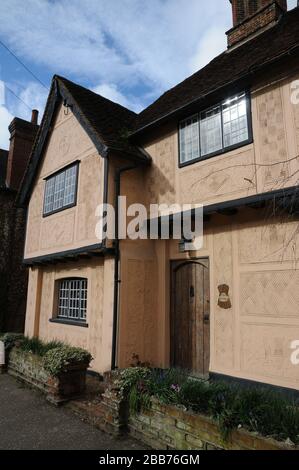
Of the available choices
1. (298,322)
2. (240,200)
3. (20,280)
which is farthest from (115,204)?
(20,280)

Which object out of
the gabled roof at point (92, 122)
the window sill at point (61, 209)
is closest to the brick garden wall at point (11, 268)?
the gabled roof at point (92, 122)

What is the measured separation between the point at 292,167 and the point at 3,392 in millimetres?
7431

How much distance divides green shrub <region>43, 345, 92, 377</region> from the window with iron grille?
246cm

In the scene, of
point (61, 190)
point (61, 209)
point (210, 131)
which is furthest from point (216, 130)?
point (61, 190)

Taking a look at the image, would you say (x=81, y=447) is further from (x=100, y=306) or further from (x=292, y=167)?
(x=292, y=167)

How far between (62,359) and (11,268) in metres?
9.28

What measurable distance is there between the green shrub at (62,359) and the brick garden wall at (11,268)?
839 centimetres

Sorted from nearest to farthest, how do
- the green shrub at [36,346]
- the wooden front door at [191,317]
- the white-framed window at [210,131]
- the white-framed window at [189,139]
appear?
the white-framed window at [210,131], the wooden front door at [191,317], the white-framed window at [189,139], the green shrub at [36,346]

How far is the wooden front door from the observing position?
7137 mm

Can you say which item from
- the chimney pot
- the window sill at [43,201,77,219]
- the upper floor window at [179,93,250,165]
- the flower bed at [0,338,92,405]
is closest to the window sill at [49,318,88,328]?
the flower bed at [0,338,92,405]

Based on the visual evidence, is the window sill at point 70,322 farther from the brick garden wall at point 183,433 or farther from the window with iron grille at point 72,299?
the brick garden wall at point 183,433

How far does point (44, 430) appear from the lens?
203 inches

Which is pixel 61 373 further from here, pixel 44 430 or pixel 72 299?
pixel 72 299

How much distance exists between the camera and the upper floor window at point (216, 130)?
258 inches
